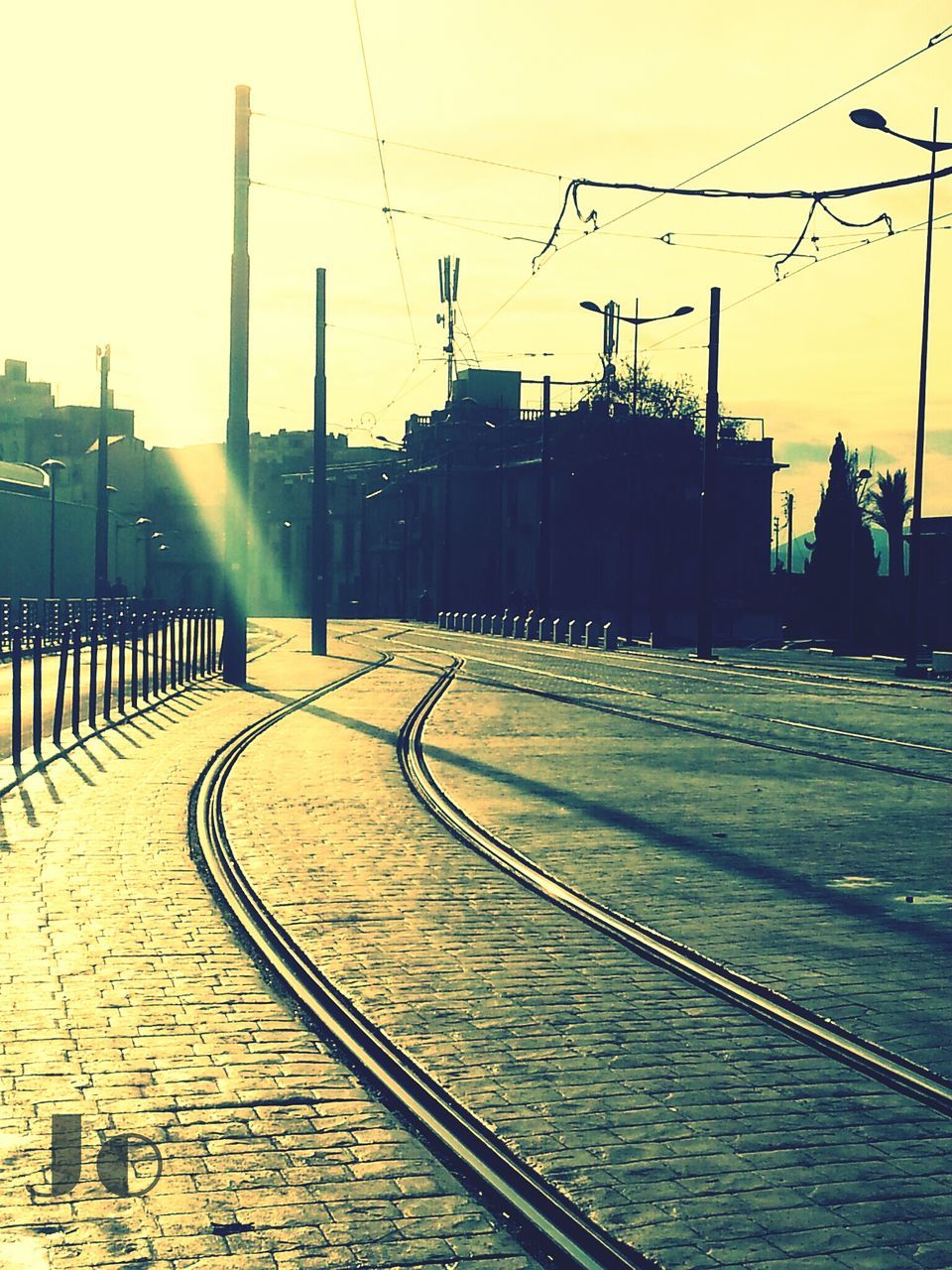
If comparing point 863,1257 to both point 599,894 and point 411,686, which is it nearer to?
point 599,894

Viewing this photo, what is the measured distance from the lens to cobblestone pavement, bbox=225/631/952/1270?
161 inches

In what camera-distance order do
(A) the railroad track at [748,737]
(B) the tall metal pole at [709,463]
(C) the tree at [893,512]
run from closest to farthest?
(A) the railroad track at [748,737], (B) the tall metal pole at [709,463], (C) the tree at [893,512]

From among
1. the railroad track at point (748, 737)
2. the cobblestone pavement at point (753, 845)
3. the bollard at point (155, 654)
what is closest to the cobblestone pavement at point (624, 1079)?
the cobblestone pavement at point (753, 845)

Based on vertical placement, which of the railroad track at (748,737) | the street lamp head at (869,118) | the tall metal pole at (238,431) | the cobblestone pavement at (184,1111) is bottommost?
the railroad track at (748,737)

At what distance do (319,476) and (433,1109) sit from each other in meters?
38.2

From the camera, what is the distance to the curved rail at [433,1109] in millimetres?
3941

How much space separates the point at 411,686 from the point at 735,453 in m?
58.7

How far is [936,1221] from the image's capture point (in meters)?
4.10

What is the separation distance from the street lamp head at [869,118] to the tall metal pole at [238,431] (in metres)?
9.57

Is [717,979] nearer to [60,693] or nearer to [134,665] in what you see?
[60,693]

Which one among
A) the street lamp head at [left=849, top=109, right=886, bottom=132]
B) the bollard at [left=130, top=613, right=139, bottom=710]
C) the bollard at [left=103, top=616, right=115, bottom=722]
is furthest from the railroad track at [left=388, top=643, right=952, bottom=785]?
the street lamp head at [left=849, top=109, right=886, bottom=132]

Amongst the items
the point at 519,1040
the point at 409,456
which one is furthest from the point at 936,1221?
the point at 409,456

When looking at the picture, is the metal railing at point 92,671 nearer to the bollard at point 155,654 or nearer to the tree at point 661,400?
the bollard at point 155,654

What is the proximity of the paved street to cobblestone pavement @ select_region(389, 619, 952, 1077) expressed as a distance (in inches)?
1.5
